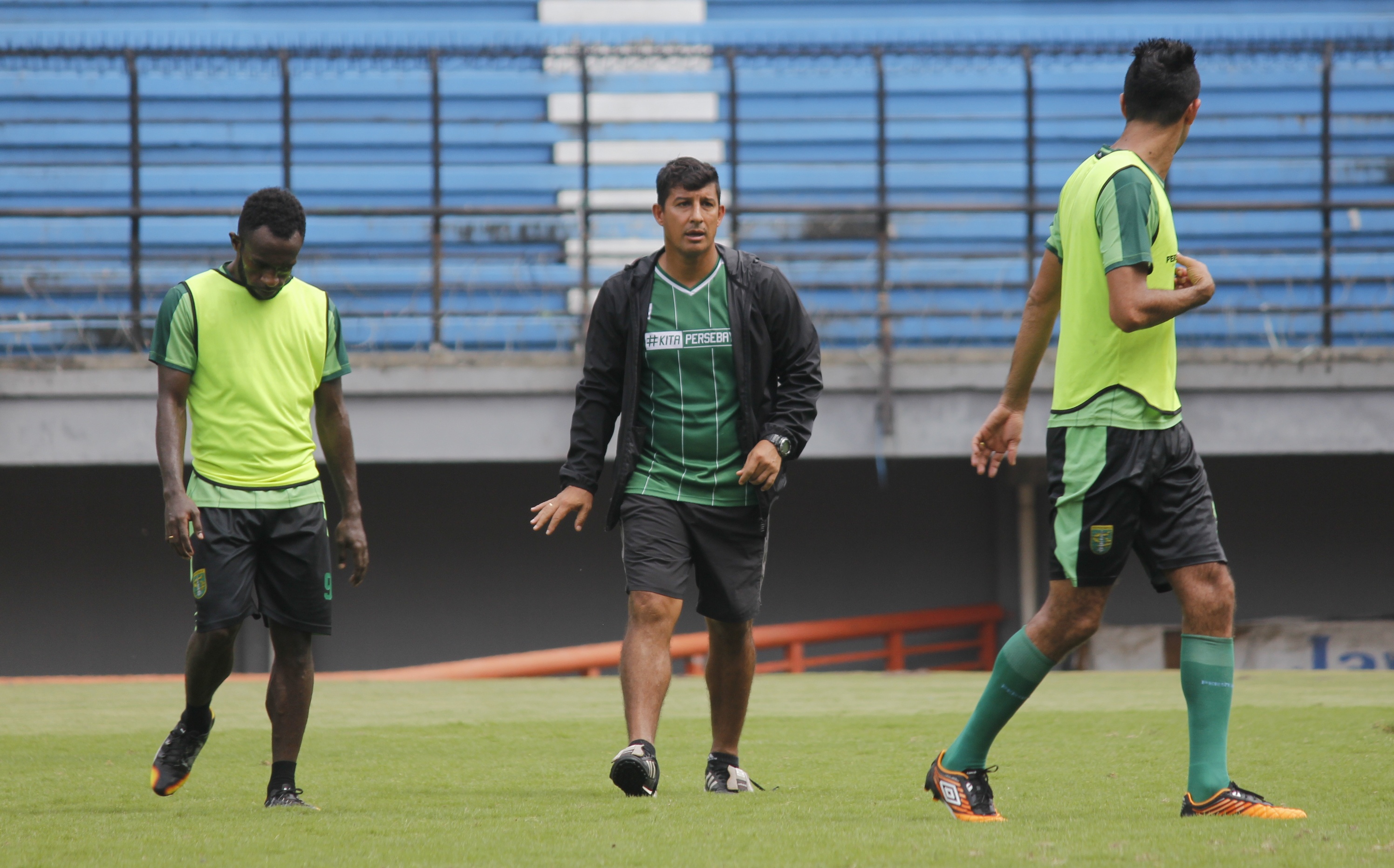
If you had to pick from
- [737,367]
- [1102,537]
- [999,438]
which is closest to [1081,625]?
[1102,537]

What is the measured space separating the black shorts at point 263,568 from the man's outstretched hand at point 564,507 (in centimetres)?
64

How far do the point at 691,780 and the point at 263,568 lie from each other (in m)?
1.50

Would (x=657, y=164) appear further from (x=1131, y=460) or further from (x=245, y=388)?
(x=1131, y=460)

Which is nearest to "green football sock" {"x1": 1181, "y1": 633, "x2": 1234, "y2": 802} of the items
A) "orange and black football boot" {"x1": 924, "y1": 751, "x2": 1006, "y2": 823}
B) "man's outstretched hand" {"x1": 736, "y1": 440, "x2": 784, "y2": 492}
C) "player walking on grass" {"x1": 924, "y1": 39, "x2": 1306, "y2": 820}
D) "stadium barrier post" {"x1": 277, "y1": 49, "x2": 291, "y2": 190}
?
"player walking on grass" {"x1": 924, "y1": 39, "x2": 1306, "y2": 820}

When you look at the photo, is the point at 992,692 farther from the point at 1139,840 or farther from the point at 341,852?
the point at 341,852

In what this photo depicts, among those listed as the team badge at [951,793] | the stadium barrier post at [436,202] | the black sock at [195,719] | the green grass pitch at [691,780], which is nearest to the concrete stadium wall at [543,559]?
the stadium barrier post at [436,202]

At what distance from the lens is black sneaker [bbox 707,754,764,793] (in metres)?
4.43

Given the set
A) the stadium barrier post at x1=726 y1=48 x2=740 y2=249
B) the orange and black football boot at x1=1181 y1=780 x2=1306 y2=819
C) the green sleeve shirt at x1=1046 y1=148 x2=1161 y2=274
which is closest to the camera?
the orange and black football boot at x1=1181 y1=780 x2=1306 y2=819

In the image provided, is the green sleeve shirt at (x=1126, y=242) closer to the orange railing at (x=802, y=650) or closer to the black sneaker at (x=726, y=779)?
the black sneaker at (x=726, y=779)

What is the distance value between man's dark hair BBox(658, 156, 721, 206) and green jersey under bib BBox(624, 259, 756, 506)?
0.31 m

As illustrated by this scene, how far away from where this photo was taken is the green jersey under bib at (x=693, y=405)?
14.8 ft

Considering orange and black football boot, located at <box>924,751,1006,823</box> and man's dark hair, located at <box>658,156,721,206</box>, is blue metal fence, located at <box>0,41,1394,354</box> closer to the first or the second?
man's dark hair, located at <box>658,156,721,206</box>

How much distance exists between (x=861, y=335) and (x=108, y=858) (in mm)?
9339

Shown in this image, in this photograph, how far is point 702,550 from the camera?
4.50m
